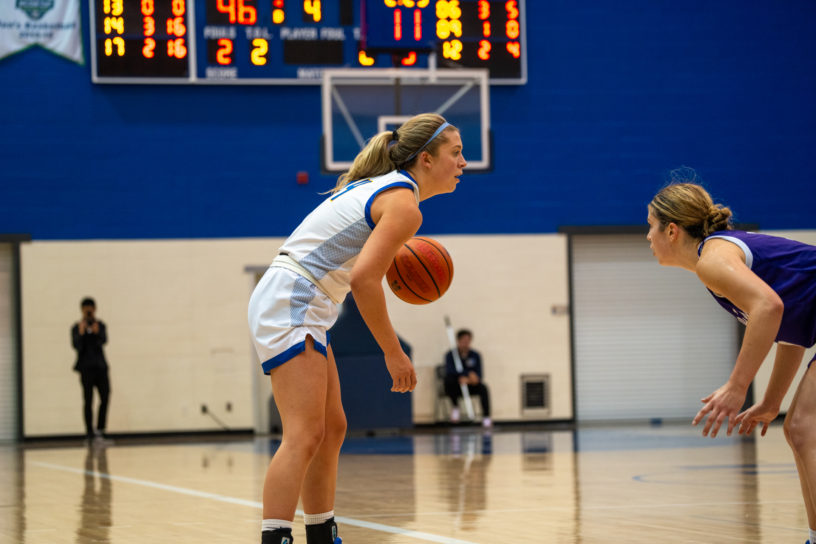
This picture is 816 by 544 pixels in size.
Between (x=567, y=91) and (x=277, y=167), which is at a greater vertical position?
(x=567, y=91)

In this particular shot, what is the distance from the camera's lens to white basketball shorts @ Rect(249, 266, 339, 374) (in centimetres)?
339

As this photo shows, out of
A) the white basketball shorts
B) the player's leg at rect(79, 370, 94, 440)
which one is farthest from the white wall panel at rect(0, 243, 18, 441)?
the white basketball shorts

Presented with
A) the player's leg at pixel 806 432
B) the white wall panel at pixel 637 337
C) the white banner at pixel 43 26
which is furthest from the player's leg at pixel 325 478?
the white wall panel at pixel 637 337

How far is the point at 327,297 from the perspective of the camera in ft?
11.6

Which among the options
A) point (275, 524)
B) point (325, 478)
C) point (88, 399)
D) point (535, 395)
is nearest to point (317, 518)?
point (325, 478)

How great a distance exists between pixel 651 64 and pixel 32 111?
843cm

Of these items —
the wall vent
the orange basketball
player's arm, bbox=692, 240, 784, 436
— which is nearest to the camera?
player's arm, bbox=692, 240, 784, 436

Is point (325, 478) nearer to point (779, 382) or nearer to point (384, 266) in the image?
point (384, 266)

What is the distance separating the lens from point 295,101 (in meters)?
14.6

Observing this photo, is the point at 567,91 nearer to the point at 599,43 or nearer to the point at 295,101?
the point at 599,43

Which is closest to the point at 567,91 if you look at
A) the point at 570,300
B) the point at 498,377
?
the point at 570,300

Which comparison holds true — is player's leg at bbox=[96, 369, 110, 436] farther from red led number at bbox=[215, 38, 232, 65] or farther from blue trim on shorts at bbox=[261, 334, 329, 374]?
blue trim on shorts at bbox=[261, 334, 329, 374]

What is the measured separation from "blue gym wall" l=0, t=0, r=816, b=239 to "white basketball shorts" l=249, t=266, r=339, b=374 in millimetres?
11095

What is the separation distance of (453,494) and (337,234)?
3.43 meters
